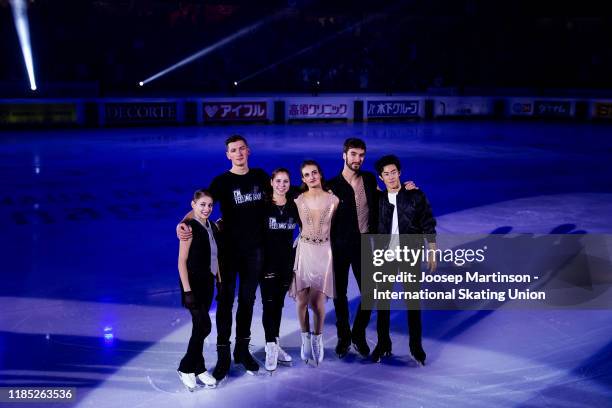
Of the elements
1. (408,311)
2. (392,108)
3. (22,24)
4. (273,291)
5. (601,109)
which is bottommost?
(408,311)

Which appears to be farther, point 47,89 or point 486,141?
point 47,89

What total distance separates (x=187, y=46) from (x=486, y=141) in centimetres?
2199

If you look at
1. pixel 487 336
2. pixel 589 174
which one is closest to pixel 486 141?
pixel 589 174

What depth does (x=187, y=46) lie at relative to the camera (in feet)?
130

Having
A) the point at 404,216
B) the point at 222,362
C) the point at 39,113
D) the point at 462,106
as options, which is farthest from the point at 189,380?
the point at 462,106

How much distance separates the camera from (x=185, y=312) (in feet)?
22.9

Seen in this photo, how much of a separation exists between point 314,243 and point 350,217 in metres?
0.38

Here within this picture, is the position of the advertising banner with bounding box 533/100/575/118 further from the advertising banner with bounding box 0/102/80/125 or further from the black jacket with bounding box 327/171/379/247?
the black jacket with bounding box 327/171/379/247

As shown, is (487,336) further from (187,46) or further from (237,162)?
(187,46)

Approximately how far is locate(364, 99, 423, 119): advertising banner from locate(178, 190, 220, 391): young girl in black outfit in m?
25.9

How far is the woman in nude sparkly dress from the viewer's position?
541 cm

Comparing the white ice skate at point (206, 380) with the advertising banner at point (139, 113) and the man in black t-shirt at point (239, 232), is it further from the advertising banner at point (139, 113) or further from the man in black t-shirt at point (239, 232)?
the advertising banner at point (139, 113)

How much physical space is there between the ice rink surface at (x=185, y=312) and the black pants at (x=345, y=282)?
0.24m

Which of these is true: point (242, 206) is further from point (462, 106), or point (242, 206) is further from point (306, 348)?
point (462, 106)
